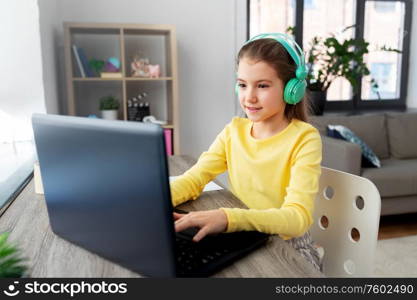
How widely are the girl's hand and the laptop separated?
2cm

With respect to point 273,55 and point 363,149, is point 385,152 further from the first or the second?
point 273,55

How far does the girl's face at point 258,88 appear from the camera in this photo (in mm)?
1006

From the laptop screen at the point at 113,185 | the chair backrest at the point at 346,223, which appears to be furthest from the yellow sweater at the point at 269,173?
the laptop screen at the point at 113,185

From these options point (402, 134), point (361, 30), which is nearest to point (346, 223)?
point (402, 134)

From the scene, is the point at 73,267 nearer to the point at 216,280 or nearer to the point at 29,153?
the point at 216,280

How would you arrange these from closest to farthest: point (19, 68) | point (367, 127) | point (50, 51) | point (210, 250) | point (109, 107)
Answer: point (210, 250) < point (19, 68) < point (50, 51) < point (109, 107) < point (367, 127)

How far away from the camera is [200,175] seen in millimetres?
1112

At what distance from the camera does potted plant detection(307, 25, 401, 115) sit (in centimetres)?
302

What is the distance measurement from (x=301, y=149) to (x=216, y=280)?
52 cm

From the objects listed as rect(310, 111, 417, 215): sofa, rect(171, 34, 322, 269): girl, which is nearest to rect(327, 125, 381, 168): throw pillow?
rect(310, 111, 417, 215): sofa

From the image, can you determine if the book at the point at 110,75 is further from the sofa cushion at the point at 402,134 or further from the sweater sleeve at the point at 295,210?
the sofa cushion at the point at 402,134

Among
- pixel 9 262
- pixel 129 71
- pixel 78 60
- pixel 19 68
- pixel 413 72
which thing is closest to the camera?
pixel 9 262

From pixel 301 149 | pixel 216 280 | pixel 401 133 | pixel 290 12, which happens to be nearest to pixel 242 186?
pixel 301 149

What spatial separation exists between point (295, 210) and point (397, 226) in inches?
85.7
